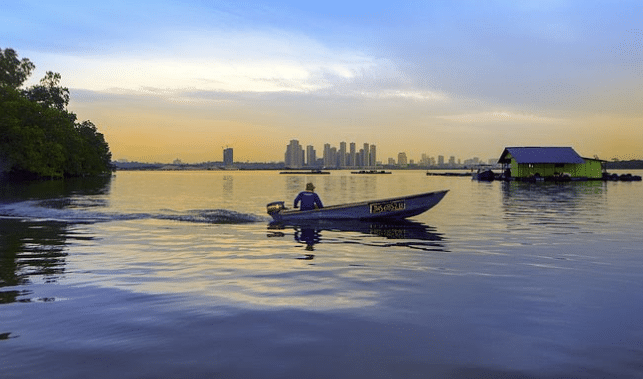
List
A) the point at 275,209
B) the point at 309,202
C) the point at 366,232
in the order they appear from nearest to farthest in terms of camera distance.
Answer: the point at 366,232 < the point at 309,202 < the point at 275,209

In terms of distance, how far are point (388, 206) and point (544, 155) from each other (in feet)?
216

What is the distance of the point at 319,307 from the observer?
9.13 metres

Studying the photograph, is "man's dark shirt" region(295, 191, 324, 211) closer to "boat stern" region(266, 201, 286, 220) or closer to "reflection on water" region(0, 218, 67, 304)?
"boat stern" region(266, 201, 286, 220)

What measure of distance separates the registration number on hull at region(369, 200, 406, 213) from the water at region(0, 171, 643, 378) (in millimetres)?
5207

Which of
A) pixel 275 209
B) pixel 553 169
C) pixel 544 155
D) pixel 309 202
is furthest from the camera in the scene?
pixel 553 169

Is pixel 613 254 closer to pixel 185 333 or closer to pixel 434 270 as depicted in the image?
pixel 434 270

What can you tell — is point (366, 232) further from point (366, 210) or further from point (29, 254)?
point (29, 254)

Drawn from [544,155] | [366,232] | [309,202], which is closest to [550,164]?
[544,155]

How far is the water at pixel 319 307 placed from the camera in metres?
6.37

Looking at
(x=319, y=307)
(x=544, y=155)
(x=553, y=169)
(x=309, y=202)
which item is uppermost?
(x=544, y=155)

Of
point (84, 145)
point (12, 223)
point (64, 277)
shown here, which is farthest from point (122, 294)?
point (84, 145)

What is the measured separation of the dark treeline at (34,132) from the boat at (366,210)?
57929 millimetres

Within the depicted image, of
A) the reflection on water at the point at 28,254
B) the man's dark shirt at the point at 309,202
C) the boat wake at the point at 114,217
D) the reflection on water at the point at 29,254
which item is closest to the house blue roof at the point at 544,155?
the boat wake at the point at 114,217

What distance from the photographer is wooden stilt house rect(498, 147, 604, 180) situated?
8050 centimetres
